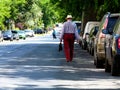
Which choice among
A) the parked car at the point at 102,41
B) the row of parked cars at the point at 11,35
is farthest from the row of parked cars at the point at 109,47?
the row of parked cars at the point at 11,35

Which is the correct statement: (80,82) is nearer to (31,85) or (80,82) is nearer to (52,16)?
(31,85)

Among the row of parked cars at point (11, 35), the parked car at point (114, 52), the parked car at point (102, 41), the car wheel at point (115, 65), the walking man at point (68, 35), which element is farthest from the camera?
the row of parked cars at point (11, 35)

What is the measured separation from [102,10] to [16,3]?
2317 inches

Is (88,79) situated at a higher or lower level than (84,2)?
lower

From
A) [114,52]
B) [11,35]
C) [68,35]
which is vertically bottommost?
[11,35]

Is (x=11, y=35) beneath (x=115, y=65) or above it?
beneath

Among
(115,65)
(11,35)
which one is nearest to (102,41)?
(115,65)

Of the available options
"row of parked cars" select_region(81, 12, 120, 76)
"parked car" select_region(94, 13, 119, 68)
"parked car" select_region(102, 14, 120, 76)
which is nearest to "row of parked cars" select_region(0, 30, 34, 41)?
"parked car" select_region(94, 13, 119, 68)

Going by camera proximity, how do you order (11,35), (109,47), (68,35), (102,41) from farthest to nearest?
(11,35)
(68,35)
(102,41)
(109,47)

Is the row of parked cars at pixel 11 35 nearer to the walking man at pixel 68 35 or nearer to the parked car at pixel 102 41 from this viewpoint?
the walking man at pixel 68 35

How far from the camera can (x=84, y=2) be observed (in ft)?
109

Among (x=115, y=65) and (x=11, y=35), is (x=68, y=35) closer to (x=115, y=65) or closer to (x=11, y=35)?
(x=115, y=65)

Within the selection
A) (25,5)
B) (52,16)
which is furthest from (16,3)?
(52,16)

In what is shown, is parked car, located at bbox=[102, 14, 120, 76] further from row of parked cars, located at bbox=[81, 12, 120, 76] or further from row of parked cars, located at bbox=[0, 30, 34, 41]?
row of parked cars, located at bbox=[0, 30, 34, 41]
